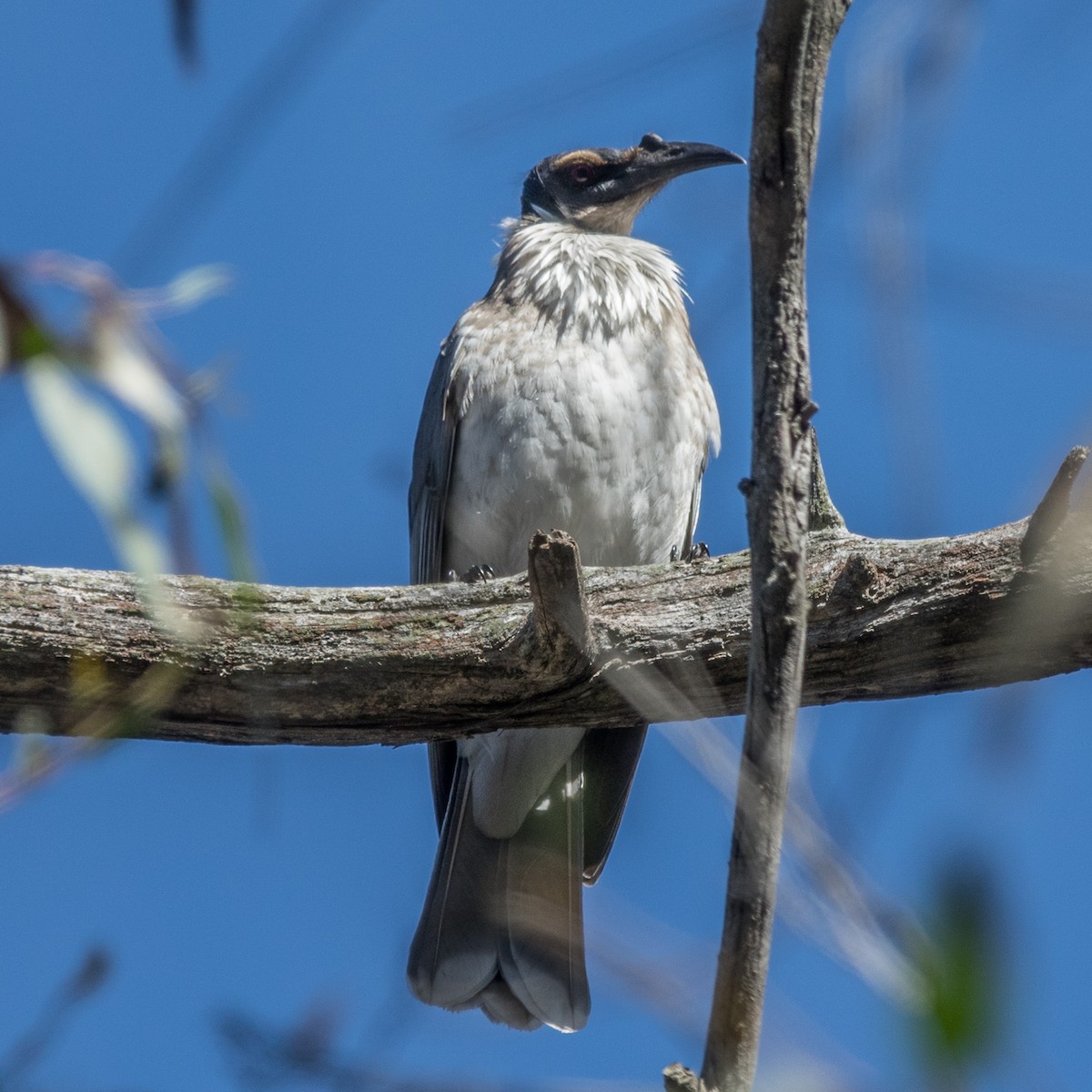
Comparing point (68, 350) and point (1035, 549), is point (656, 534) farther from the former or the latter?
point (68, 350)

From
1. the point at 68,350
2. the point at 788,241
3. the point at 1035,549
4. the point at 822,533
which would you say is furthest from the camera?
the point at 822,533

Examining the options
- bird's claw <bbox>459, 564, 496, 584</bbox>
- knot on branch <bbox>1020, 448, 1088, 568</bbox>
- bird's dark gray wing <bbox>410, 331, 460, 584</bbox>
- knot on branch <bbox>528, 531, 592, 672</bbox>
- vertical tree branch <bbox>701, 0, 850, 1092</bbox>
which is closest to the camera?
vertical tree branch <bbox>701, 0, 850, 1092</bbox>

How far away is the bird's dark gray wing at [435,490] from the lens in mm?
5359

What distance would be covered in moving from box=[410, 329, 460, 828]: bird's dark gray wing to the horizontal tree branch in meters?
1.39

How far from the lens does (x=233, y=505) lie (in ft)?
5.02

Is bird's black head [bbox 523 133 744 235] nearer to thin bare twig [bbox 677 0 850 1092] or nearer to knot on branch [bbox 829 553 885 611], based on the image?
knot on branch [bbox 829 553 885 611]

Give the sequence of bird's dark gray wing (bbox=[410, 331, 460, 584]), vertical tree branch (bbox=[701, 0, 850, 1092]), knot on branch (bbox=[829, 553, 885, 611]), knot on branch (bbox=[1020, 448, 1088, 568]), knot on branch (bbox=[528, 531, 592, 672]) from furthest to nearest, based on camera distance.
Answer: bird's dark gray wing (bbox=[410, 331, 460, 584]), knot on branch (bbox=[829, 553, 885, 611]), knot on branch (bbox=[528, 531, 592, 672]), knot on branch (bbox=[1020, 448, 1088, 568]), vertical tree branch (bbox=[701, 0, 850, 1092])

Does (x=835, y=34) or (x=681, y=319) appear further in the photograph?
(x=681, y=319)

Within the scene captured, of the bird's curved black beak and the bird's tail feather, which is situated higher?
the bird's curved black beak

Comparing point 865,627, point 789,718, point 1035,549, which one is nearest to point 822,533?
point 865,627

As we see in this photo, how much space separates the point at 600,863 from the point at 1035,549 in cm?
249

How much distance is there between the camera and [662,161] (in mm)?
6270

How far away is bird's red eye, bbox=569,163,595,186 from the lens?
6.45m

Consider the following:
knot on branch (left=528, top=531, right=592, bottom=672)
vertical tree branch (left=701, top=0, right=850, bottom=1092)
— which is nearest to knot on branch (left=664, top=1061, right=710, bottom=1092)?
vertical tree branch (left=701, top=0, right=850, bottom=1092)
